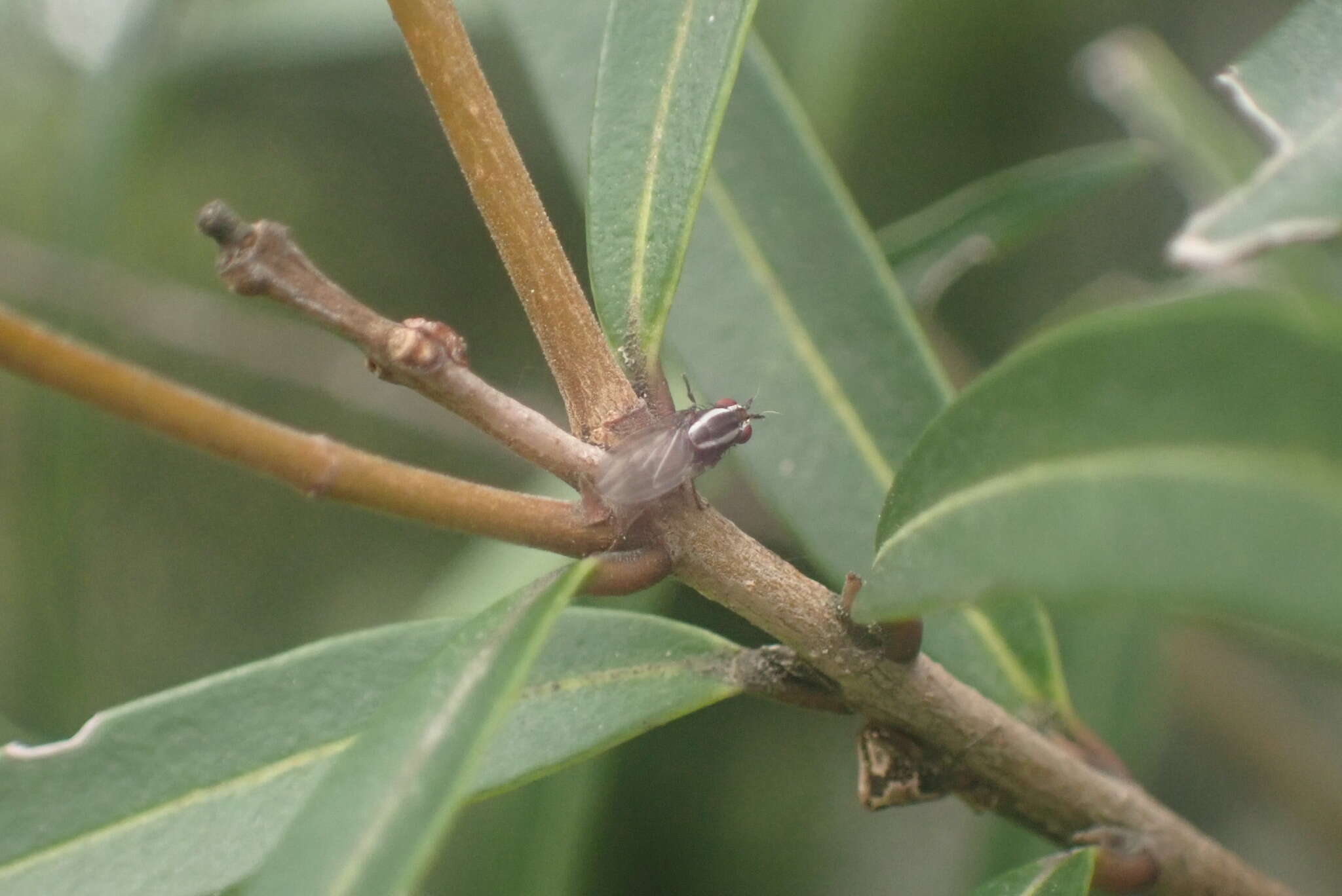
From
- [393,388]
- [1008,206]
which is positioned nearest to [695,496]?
[1008,206]

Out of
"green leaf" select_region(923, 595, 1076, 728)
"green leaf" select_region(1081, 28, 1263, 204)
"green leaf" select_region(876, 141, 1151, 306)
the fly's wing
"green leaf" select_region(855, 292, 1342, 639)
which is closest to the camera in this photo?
"green leaf" select_region(855, 292, 1342, 639)

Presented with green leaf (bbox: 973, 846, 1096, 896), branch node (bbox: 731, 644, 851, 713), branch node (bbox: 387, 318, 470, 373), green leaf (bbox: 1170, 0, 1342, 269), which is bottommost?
green leaf (bbox: 973, 846, 1096, 896)

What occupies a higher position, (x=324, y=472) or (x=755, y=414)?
(x=324, y=472)

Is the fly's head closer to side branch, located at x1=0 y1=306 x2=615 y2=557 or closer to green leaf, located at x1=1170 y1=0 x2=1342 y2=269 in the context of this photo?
side branch, located at x1=0 y1=306 x2=615 y2=557

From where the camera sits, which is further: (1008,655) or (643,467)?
(1008,655)

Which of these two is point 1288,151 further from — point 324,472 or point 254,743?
point 254,743

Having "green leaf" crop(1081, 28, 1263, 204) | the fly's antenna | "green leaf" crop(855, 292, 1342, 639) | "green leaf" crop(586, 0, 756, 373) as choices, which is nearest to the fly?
"green leaf" crop(586, 0, 756, 373)

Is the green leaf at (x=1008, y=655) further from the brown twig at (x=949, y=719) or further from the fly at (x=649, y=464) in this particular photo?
the fly at (x=649, y=464)
